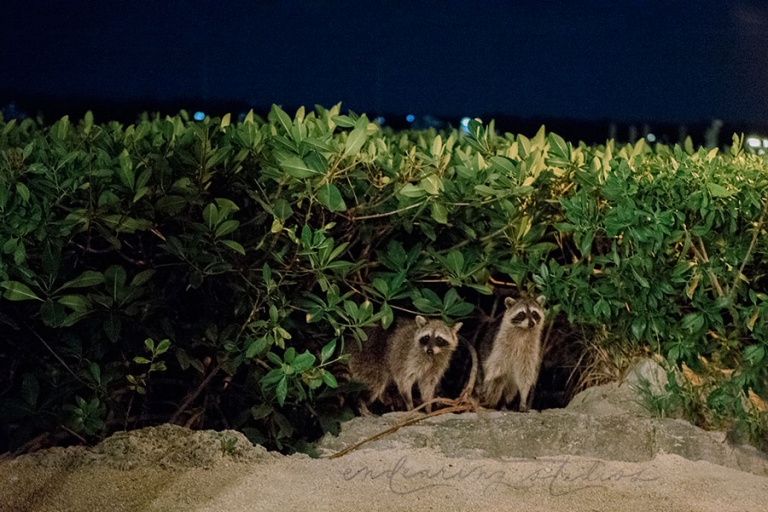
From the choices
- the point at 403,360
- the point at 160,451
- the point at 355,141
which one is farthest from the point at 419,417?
the point at 355,141

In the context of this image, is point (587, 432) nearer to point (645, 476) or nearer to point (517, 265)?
point (645, 476)

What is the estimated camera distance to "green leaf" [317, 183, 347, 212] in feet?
12.8

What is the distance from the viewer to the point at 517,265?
14.1 feet

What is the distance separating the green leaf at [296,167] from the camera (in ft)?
12.6

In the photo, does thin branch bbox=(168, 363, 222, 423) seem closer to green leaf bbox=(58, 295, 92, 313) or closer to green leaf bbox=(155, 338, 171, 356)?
green leaf bbox=(155, 338, 171, 356)

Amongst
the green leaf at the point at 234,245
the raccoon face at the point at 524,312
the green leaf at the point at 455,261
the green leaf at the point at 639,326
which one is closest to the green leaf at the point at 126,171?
the green leaf at the point at 234,245

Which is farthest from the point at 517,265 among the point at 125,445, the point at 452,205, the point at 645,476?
the point at 125,445

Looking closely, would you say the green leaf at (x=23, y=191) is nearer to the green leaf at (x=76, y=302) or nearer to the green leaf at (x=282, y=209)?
the green leaf at (x=76, y=302)

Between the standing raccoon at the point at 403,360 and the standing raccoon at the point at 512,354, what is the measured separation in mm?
266

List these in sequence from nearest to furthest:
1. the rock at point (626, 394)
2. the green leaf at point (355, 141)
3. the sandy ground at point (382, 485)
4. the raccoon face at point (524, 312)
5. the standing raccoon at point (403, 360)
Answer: the sandy ground at point (382, 485)
the green leaf at point (355, 141)
the rock at point (626, 394)
the raccoon face at point (524, 312)
the standing raccoon at point (403, 360)

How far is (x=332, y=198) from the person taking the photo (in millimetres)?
3906

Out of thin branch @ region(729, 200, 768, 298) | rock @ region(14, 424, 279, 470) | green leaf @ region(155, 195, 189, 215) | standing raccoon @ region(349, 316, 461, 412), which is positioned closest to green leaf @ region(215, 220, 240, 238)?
green leaf @ region(155, 195, 189, 215)

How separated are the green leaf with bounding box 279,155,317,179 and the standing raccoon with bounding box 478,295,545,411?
1.49 m

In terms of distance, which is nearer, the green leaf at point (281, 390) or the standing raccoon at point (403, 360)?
the green leaf at point (281, 390)
